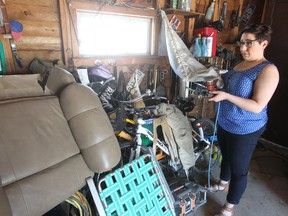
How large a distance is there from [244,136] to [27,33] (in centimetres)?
178

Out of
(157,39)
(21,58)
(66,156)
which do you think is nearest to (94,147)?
A: (66,156)

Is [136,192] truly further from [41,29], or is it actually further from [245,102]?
[41,29]

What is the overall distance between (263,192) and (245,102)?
127 cm

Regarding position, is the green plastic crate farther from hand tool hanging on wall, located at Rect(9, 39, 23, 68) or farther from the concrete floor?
hand tool hanging on wall, located at Rect(9, 39, 23, 68)

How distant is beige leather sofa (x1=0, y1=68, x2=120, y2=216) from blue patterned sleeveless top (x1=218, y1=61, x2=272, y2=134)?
0.87 metres

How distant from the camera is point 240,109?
1.43m

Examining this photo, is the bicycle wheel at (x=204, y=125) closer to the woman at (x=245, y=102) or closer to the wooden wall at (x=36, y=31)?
the woman at (x=245, y=102)

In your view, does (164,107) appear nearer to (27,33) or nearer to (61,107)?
(61,107)

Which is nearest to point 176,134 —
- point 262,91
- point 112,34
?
point 262,91

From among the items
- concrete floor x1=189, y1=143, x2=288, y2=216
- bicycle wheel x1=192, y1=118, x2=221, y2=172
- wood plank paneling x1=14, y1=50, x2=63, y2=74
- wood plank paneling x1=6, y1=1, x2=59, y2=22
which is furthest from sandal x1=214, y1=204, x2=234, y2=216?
wood plank paneling x1=6, y1=1, x2=59, y2=22

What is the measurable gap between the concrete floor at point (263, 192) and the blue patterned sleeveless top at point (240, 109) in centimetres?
79

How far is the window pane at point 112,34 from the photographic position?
6.23ft

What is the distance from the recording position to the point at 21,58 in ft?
5.13

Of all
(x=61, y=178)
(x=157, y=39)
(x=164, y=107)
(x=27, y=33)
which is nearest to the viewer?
(x=61, y=178)
